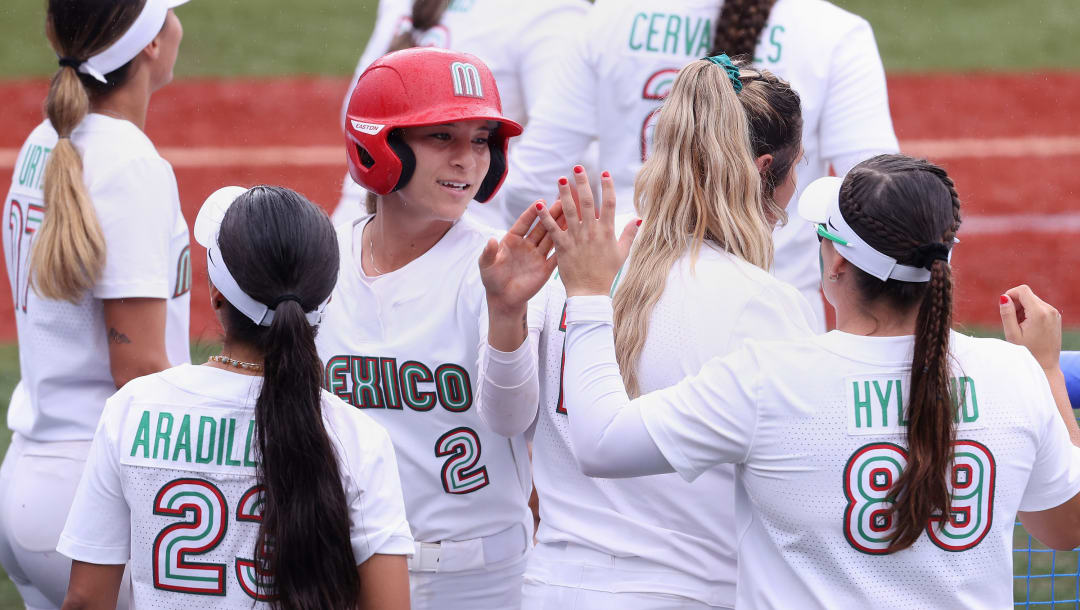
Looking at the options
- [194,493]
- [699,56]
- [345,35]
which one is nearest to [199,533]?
[194,493]

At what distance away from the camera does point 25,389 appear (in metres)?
3.26

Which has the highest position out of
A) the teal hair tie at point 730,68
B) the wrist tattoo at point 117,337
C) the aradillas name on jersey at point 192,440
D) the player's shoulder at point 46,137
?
the teal hair tie at point 730,68

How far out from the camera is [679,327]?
7.88ft

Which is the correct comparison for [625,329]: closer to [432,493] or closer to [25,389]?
[432,493]

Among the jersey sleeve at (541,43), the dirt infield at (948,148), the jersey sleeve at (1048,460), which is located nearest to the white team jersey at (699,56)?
the jersey sleeve at (541,43)

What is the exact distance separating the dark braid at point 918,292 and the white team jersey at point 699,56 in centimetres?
165

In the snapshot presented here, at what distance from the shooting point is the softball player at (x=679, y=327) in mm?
2402

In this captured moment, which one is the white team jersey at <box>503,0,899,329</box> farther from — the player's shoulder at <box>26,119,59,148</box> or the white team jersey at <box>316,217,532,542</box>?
the player's shoulder at <box>26,119,59,148</box>

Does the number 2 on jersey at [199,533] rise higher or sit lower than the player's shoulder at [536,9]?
lower

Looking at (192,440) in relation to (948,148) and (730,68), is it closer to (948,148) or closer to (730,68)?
(730,68)

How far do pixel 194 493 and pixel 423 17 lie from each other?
10.1ft

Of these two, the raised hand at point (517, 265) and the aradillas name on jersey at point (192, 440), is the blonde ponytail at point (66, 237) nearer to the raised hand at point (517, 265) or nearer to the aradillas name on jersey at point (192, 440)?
the aradillas name on jersey at point (192, 440)

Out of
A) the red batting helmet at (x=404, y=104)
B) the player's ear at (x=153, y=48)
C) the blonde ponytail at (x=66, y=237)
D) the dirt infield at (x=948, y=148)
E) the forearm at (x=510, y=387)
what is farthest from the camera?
the dirt infield at (x=948, y=148)

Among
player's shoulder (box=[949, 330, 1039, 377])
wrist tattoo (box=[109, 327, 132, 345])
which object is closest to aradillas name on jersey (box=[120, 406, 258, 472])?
wrist tattoo (box=[109, 327, 132, 345])
